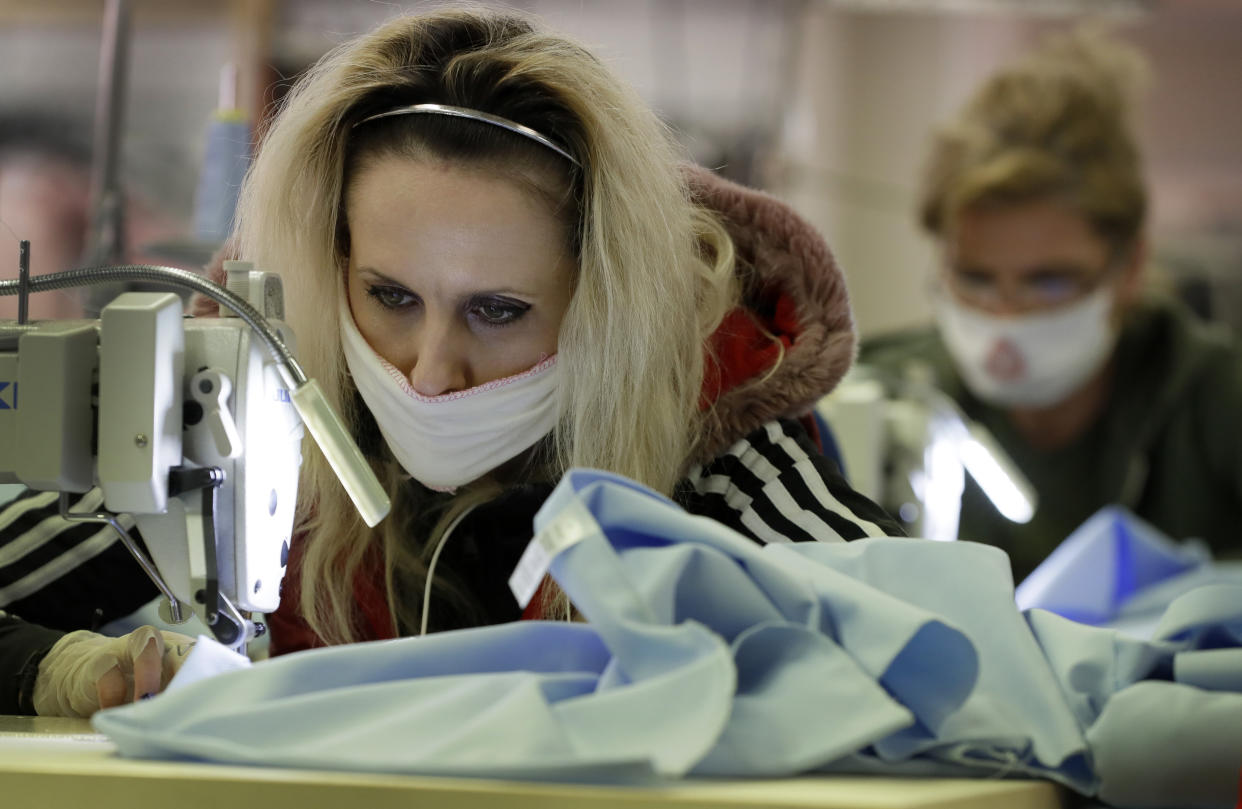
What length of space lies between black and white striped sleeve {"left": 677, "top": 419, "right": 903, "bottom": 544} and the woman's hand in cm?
49

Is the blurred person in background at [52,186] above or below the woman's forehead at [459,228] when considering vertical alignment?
below

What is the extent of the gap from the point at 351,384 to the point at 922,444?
112cm

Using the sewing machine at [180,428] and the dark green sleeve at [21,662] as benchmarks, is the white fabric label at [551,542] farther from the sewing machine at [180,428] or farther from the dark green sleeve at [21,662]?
the dark green sleeve at [21,662]

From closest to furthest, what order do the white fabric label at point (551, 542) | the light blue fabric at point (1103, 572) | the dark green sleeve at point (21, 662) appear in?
the white fabric label at point (551, 542) → the dark green sleeve at point (21, 662) → the light blue fabric at point (1103, 572)

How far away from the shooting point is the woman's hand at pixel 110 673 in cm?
97

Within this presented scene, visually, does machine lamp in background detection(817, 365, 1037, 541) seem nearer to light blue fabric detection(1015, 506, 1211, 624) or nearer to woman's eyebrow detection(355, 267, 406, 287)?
light blue fabric detection(1015, 506, 1211, 624)

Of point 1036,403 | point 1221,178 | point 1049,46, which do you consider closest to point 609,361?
point 1036,403

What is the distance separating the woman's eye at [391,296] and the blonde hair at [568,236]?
0.07 metres

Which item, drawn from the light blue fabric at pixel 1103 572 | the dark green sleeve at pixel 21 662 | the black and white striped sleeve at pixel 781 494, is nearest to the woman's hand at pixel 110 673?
the dark green sleeve at pixel 21 662

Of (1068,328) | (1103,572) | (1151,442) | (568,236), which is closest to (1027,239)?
(1068,328)

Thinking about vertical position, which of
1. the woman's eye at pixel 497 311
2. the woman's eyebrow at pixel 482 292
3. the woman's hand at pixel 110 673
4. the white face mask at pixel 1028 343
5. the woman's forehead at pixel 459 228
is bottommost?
the white face mask at pixel 1028 343

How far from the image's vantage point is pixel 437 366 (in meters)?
1.19

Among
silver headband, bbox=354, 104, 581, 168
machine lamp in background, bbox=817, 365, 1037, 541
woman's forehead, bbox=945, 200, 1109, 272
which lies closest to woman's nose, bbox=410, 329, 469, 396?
silver headband, bbox=354, 104, 581, 168

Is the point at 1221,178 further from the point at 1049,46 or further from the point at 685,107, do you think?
the point at 685,107
